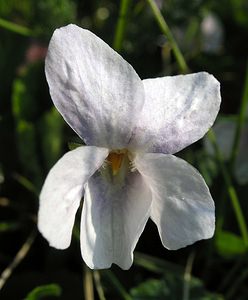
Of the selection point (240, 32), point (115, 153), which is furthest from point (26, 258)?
point (240, 32)

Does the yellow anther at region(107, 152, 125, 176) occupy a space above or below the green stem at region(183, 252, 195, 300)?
above

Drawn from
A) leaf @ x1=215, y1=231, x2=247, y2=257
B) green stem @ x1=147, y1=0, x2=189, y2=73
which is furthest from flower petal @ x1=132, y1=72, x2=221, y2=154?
leaf @ x1=215, y1=231, x2=247, y2=257

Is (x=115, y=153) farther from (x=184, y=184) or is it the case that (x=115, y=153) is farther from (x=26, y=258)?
(x=26, y=258)

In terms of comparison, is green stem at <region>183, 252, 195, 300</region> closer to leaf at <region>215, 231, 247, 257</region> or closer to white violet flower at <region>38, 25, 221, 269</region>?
leaf at <region>215, 231, 247, 257</region>

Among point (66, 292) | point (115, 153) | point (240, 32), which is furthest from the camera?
point (240, 32)

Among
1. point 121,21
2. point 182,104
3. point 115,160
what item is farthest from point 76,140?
point 182,104

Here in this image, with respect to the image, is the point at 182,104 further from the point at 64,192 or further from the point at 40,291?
the point at 40,291
